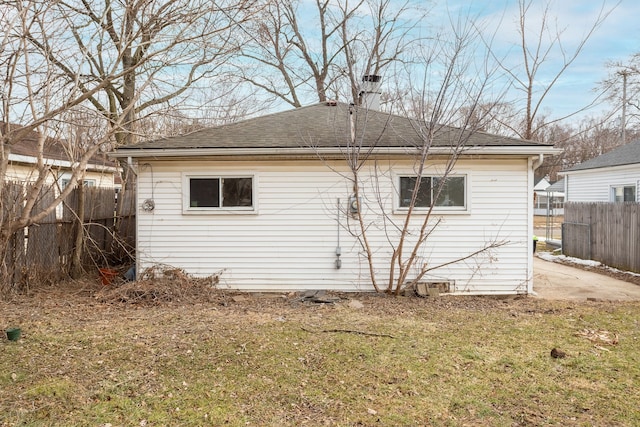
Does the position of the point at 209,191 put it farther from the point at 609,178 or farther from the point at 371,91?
the point at 609,178

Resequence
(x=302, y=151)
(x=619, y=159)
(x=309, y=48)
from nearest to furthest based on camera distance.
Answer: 1. (x=302, y=151)
2. (x=619, y=159)
3. (x=309, y=48)

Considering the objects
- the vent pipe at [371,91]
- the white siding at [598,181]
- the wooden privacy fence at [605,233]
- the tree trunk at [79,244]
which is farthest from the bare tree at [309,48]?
the tree trunk at [79,244]

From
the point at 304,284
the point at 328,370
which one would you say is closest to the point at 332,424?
the point at 328,370

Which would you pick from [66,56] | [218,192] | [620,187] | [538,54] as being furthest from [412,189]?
[620,187]

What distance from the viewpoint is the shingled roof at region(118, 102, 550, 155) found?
7855 millimetres

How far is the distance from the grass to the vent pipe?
599 centimetres

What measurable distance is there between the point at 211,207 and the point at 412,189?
3724 millimetres

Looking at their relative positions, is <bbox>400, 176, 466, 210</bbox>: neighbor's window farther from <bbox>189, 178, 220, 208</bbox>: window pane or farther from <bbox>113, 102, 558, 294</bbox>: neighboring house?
<bbox>189, 178, 220, 208</bbox>: window pane

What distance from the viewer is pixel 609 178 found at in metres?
15.5

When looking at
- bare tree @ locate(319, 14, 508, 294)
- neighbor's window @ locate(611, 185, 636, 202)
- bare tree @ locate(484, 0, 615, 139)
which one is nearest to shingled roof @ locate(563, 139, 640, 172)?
neighbor's window @ locate(611, 185, 636, 202)

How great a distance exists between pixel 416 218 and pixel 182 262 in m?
4.39

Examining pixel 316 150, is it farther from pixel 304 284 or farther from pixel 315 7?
pixel 315 7

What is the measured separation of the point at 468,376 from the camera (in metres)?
4.30

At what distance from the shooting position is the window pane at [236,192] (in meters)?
8.23
